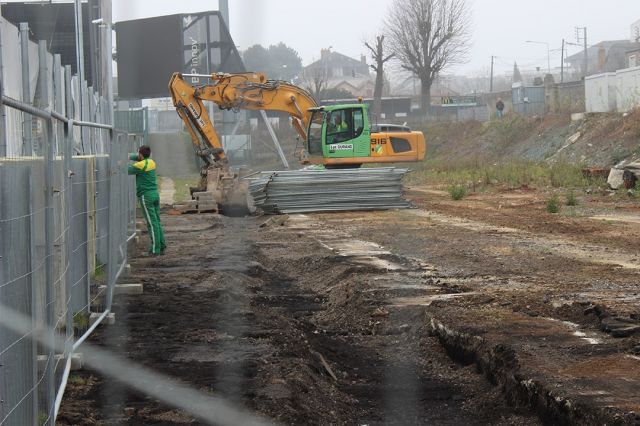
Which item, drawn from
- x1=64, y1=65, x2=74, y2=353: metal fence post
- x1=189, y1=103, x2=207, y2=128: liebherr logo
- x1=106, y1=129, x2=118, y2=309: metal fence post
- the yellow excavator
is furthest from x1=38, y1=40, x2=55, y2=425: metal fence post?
x1=189, y1=103, x2=207, y2=128: liebherr logo

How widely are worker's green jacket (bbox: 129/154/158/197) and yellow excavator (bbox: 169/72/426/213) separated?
29.8 feet

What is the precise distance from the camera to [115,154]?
420 inches

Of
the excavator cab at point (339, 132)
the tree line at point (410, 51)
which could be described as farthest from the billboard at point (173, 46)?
the excavator cab at point (339, 132)

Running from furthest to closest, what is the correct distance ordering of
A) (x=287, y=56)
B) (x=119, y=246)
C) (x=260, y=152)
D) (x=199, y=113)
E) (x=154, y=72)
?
1. (x=260, y=152)
2. (x=199, y=113)
3. (x=119, y=246)
4. (x=154, y=72)
5. (x=287, y=56)

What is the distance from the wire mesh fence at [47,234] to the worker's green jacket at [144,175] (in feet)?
6.25

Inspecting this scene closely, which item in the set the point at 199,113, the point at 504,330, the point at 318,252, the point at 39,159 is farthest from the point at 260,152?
the point at 39,159

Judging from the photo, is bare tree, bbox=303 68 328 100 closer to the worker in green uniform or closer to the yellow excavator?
the worker in green uniform

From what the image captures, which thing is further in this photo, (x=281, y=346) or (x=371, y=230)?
(x=371, y=230)

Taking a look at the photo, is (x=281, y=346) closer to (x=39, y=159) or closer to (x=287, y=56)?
(x=39, y=159)

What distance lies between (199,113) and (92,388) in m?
18.8

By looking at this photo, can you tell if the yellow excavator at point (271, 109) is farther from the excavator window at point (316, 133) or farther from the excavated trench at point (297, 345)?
the excavated trench at point (297, 345)

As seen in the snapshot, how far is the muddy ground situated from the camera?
6391 millimetres

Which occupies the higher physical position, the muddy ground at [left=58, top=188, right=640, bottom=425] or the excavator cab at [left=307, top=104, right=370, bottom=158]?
the excavator cab at [left=307, top=104, right=370, bottom=158]

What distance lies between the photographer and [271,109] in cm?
2573
